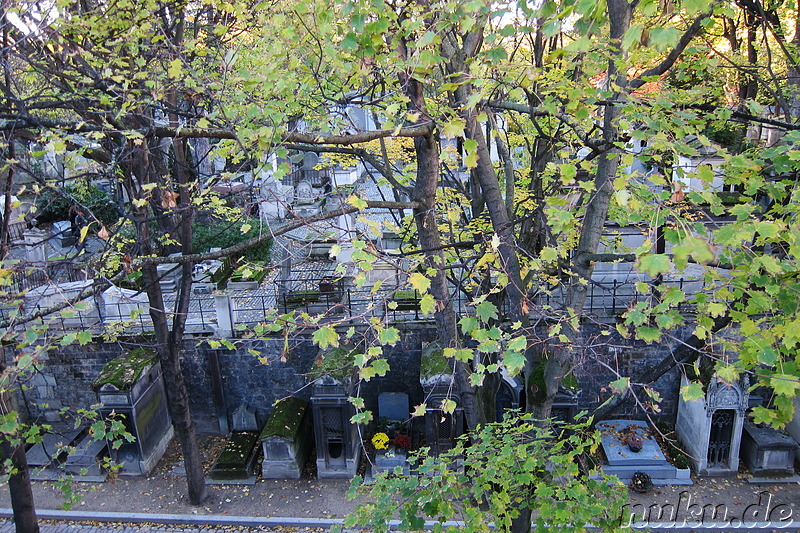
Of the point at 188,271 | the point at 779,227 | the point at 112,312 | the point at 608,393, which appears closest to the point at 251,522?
the point at 188,271

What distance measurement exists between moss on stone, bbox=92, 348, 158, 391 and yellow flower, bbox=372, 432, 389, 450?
479cm

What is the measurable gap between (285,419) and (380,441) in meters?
1.97

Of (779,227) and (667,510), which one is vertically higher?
(779,227)

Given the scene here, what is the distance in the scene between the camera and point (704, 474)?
35.3 ft

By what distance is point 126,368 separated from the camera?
438 inches

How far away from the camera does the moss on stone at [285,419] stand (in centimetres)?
1096

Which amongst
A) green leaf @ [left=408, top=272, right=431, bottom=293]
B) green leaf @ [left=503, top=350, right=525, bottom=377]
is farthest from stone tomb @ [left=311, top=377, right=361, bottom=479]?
green leaf @ [left=503, top=350, right=525, bottom=377]

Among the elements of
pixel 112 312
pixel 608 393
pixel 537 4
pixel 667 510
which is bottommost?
pixel 667 510

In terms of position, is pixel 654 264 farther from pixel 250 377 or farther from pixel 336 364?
pixel 250 377

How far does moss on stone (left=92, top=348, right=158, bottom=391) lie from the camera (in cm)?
1079

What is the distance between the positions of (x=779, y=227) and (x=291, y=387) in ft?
33.8

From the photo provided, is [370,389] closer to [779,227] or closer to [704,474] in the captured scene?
[704,474]

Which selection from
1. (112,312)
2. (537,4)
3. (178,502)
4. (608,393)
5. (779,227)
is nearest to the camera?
(779,227)

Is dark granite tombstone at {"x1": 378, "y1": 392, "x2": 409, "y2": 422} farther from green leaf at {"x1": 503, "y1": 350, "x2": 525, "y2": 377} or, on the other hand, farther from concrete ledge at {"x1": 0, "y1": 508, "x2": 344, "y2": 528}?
green leaf at {"x1": 503, "y1": 350, "x2": 525, "y2": 377}
